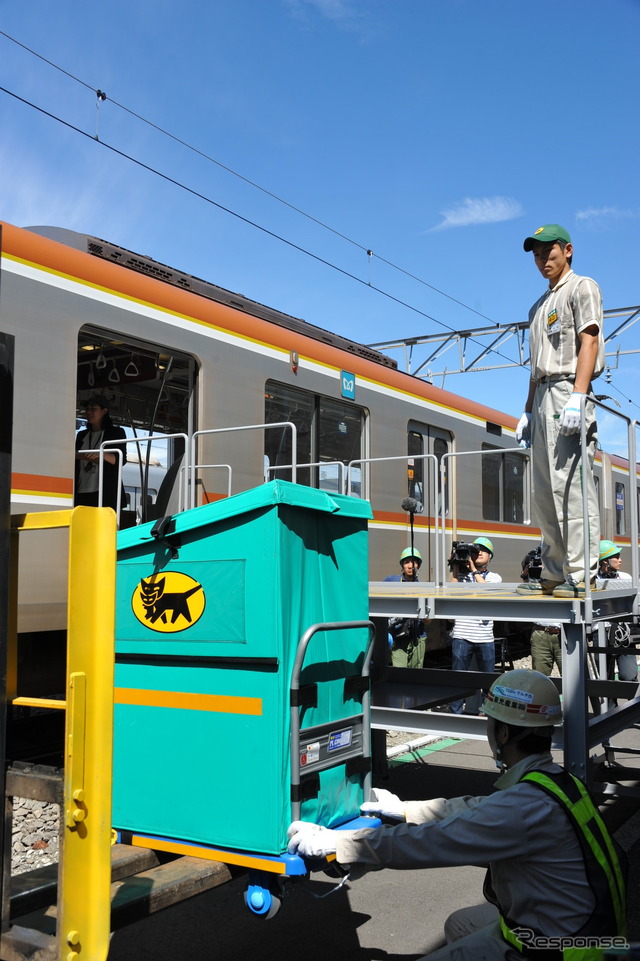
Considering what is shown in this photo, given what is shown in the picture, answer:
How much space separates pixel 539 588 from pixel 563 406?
119cm

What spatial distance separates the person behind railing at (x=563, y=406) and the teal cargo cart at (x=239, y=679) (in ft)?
6.94


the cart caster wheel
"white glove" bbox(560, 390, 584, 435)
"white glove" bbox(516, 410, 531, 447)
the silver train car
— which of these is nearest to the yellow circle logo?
the cart caster wheel

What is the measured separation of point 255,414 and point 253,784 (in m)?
5.03

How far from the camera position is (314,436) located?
28.7 ft

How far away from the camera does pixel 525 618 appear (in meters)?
5.12

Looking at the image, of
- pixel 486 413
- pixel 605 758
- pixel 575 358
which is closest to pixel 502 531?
pixel 486 413

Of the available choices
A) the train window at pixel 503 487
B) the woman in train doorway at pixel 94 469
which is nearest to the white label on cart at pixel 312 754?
the woman in train doorway at pixel 94 469

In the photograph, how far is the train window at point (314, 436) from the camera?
8.24 meters

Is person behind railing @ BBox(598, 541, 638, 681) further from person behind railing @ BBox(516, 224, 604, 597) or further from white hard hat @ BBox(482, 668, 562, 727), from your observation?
white hard hat @ BBox(482, 668, 562, 727)

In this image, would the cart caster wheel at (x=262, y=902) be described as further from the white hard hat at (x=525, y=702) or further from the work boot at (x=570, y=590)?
the work boot at (x=570, y=590)

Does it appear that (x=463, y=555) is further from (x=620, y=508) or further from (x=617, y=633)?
(x=620, y=508)

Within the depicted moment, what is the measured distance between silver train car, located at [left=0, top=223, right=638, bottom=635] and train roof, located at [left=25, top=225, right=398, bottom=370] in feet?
0.05

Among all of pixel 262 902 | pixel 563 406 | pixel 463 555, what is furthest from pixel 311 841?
pixel 463 555

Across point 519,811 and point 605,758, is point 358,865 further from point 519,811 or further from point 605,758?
point 605,758
